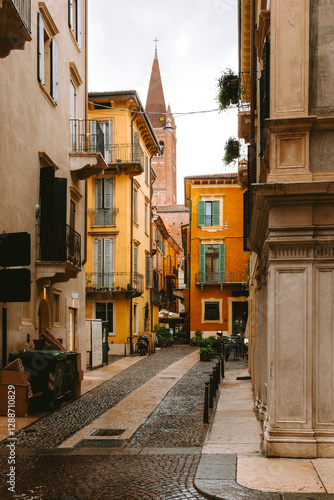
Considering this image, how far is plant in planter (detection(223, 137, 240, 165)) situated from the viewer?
19406 mm

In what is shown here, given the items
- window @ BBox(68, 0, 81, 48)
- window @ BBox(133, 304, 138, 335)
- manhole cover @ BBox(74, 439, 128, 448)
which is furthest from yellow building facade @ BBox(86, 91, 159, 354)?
manhole cover @ BBox(74, 439, 128, 448)

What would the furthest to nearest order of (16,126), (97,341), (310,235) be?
(97,341) → (16,126) → (310,235)

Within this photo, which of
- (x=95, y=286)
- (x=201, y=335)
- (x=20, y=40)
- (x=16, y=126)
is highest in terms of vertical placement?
(x=20, y=40)

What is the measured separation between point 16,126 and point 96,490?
916cm

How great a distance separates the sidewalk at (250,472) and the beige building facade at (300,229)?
1.30ft

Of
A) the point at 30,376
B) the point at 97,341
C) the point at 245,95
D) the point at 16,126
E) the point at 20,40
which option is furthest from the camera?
the point at 97,341

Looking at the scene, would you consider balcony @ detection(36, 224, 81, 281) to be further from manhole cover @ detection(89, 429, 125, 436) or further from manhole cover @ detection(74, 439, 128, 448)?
manhole cover @ detection(74, 439, 128, 448)

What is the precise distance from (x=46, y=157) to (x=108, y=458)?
9441mm

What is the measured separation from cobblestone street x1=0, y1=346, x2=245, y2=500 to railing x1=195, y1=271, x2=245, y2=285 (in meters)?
28.3

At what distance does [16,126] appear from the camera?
13562mm

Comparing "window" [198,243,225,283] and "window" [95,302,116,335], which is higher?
"window" [198,243,225,283]

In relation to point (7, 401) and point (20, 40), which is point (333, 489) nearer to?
point (7, 401)

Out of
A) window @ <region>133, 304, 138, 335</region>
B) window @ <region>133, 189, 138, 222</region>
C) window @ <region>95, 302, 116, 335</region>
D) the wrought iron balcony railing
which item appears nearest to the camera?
the wrought iron balcony railing

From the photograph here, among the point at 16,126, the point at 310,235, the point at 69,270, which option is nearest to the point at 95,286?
the point at 69,270
